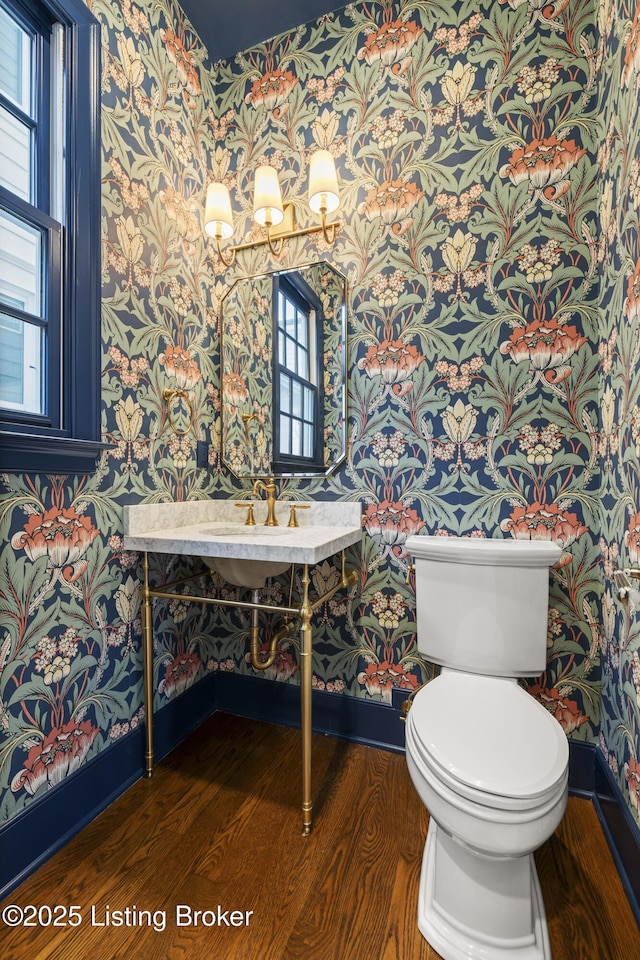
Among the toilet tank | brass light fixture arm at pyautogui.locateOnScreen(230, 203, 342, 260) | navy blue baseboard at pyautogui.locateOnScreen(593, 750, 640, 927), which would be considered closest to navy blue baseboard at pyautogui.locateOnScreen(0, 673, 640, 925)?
navy blue baseboard at pyautogui.locateOnScreen(593, 750, 640, 927)

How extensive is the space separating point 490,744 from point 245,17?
8.73ft

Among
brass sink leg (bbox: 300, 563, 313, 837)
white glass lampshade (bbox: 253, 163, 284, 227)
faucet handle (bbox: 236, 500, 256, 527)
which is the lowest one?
brass sink leg (bbox: 300, 563, 313, 837)

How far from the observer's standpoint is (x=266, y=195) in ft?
5.38

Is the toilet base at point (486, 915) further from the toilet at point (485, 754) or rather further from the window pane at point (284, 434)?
the window pane at point (284, 434)

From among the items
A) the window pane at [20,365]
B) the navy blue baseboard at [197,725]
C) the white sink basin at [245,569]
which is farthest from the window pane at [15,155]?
the navy blue baseboard at [197,725]

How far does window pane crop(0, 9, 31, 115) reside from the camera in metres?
1.18

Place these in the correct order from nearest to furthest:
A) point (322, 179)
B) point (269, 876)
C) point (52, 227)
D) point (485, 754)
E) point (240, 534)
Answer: point (485, 754) → point (269, 876) → point (52, 227) → point (322, 179) → point (240, 534)

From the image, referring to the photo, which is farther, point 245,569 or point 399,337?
point 399,337

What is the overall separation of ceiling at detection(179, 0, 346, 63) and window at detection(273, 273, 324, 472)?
102 centimetres

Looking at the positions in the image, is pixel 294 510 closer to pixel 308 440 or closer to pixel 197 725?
pixel 308 440

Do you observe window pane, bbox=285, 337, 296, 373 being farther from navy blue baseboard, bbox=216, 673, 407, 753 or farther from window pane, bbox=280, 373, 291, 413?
navy blue baseboard, bbox=216, 673, 407, 753

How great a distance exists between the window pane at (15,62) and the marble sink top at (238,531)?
120 cm

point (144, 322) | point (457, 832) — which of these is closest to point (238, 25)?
point (144, 322)

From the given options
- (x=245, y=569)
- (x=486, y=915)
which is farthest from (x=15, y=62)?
(x=486, y=915)
